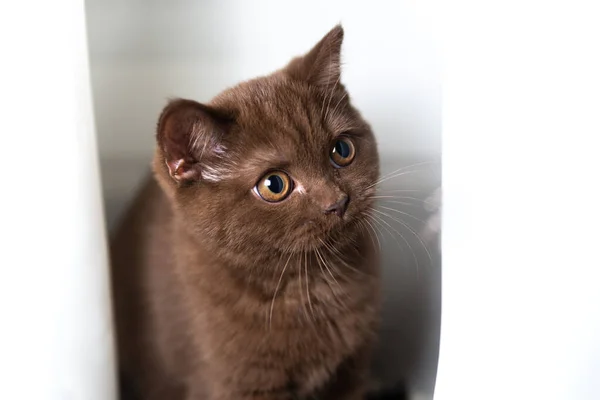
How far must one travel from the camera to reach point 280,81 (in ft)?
3.14

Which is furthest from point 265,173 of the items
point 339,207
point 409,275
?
point 409,275

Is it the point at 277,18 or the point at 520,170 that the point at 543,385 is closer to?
the point at 520,170

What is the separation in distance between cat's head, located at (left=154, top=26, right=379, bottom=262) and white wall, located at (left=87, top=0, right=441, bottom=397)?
0.26 m

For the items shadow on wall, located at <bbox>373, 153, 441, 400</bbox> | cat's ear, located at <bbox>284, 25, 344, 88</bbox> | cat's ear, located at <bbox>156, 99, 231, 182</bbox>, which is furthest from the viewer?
shadow on wall, located at <bbox>373, 153, 441, 400</bbox>

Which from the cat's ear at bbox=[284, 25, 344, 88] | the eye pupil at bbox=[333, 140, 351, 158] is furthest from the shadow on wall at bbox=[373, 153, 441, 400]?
the cat's ear at bbox=[284, 25, 344, 88]

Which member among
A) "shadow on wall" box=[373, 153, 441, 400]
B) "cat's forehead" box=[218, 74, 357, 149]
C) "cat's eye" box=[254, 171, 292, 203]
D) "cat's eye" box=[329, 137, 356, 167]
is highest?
"cat's forehead" box=[218, 74, 357, 149]

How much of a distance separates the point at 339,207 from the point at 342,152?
0.44ft

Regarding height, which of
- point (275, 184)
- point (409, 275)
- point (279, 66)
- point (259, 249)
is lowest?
point (409, 275)

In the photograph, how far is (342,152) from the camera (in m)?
0.96

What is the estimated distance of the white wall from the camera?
116 cm

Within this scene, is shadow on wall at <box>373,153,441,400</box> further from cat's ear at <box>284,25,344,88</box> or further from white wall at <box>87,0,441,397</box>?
cat's ear at <box>284,25,344,88</box>

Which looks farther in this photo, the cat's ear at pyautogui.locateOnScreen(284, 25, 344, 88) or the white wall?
the white wall

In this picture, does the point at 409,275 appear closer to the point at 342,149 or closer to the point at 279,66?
the point at 342,149

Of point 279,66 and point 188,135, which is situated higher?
point 279,66
